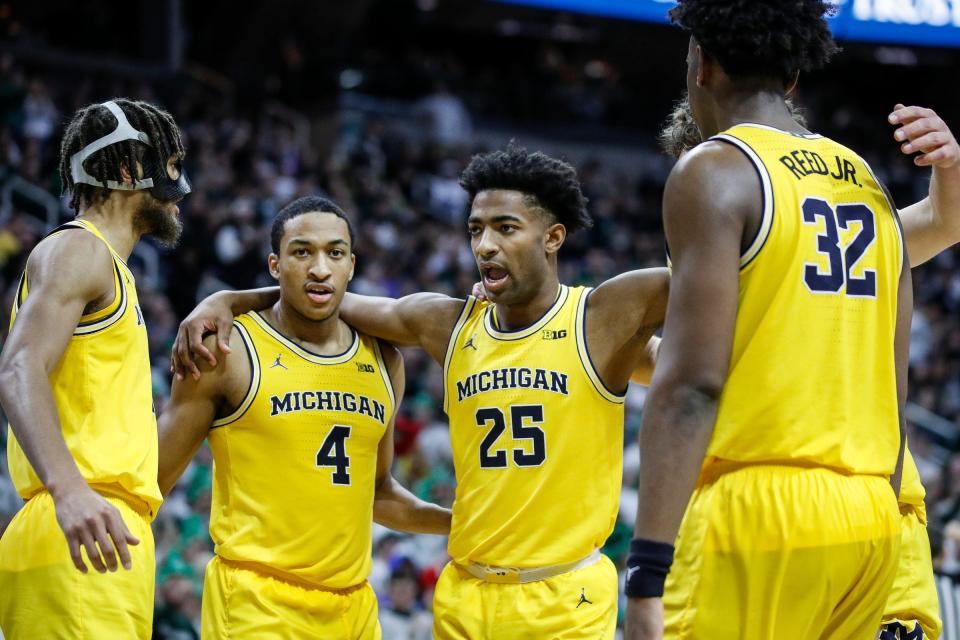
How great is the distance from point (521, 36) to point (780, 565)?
984 inches

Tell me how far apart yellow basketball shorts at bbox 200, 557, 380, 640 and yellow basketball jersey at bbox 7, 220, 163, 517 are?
703 millimetres

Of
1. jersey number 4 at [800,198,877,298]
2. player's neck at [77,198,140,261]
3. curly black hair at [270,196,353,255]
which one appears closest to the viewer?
jersey number 4 at [800,198,877,298]

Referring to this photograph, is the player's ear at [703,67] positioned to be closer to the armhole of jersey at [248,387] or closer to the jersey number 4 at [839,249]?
the jersey number 4 at [839,249]

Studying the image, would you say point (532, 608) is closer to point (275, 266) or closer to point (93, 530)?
point (93, 530)

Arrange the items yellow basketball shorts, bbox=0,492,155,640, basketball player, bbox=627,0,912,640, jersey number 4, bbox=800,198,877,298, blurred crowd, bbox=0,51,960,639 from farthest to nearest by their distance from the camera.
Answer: blurred crowd, bbox=0,51,960,639 < yellow basketball shorts, bbox=0,492,155,640 < jersey number 4, bbox=800,198,877,298 < basketball player, bbox=627,0,912,640

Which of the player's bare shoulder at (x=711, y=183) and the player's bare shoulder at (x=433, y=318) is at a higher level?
the player's bare shoulder at (x=711, y=183)

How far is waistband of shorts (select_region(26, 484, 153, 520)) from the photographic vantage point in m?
4.02

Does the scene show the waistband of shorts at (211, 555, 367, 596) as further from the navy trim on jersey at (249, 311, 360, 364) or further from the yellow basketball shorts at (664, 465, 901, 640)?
the yellow basketball shorts at (664, 465, 901, 640)

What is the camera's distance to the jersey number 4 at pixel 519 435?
15.2 feet

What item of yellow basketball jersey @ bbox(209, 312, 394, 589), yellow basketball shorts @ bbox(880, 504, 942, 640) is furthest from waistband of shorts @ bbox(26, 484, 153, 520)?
yellow basketball shorts @ bbox(880, 504, 942, 640)

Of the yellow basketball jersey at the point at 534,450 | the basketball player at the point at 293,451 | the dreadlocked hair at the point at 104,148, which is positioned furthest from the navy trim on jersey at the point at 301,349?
the dreadlocked hair at the point at 104,148

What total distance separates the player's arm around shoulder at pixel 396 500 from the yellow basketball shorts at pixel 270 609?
542 mm

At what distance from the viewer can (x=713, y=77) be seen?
3.21m

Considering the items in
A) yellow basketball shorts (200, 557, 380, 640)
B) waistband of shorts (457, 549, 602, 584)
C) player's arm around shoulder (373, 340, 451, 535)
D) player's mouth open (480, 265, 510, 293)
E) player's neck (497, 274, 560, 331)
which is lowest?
yellow basketball shorts (200, 557, 380, 640)
